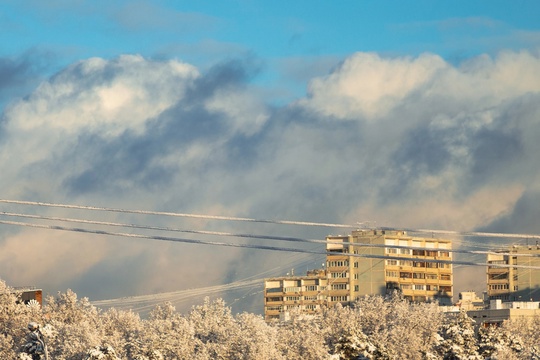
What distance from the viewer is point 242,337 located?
156 metres

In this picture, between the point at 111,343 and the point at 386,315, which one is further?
the point at 386,315

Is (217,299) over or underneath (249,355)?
over

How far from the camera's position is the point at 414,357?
171 m

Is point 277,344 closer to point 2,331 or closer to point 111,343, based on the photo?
point 111,343

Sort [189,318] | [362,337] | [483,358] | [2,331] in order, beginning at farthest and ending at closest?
[2,331], [189,318], [483,358], [362,337]

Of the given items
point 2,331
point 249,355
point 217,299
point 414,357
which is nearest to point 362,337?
point 249,355

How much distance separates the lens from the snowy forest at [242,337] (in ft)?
505

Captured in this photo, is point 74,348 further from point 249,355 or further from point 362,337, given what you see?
point 362,337

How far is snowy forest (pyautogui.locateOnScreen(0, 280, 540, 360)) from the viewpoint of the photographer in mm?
153875

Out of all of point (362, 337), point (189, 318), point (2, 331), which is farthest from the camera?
point (2, 331)

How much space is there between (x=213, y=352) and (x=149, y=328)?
1022 cm

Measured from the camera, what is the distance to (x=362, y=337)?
150m

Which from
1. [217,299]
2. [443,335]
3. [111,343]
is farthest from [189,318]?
[443,335]

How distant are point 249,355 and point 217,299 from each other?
3196 centimetres
